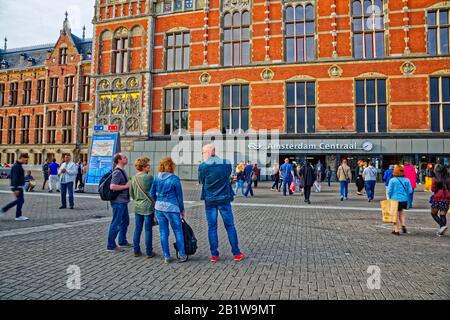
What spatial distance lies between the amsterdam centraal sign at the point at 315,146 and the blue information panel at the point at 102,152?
1240cm

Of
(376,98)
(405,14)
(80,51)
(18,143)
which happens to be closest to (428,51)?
(405,14)

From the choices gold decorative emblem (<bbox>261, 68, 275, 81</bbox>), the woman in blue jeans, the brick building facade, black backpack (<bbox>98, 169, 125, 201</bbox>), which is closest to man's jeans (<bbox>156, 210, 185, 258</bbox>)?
the woman in blue jeans

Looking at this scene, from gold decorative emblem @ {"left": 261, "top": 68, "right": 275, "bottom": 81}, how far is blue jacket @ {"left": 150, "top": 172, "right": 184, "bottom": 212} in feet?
68.7

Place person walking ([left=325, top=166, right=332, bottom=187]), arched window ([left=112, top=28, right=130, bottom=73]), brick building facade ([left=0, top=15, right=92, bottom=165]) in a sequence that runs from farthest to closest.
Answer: brick building facade ([left=0, top=15, right=92, bottom=165])
arched window ([left=112, top=28, right=130, bottom=73])
person walking ([left=325, top=166, right=332, bottom=187])

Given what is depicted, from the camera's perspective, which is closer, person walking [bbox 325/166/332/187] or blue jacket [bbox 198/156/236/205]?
blue jacket [bbox 198/156/236/205]

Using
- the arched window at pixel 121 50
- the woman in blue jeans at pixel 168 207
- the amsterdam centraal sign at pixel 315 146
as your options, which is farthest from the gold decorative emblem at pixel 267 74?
the woman in blue jeans at pixel 168 207

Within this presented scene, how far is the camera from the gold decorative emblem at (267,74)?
24281 mm

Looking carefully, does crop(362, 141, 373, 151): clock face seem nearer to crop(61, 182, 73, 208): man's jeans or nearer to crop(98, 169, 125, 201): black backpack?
crop(61, 182, 73, 208): man's jeans

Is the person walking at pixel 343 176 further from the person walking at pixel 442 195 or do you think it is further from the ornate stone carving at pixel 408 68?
the ornate stone carving at pixel 408 68

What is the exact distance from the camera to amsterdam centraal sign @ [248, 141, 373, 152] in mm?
22281

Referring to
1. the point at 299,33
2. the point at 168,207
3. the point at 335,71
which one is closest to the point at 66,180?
the point at 168,207

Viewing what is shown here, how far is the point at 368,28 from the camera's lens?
76.0 feet

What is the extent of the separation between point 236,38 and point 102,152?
635 inches

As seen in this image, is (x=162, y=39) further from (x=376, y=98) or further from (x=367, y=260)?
(x=367, y=260)
